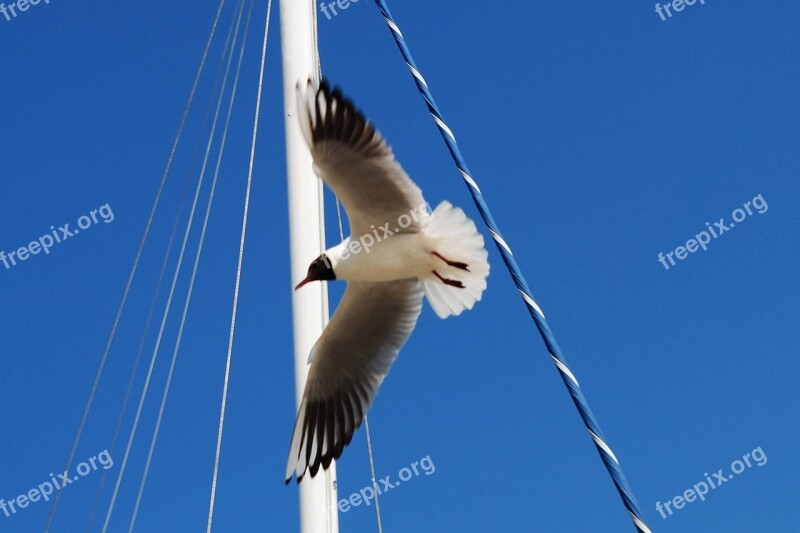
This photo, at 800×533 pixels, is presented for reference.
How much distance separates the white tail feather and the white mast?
49 centimetres

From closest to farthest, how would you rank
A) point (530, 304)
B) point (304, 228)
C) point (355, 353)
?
point (530, 304)
point (355, 353)
point (304, 228)

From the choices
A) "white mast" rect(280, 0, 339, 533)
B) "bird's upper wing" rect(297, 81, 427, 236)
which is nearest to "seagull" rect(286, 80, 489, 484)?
"bird's upper wing" rect(297, 81, 427, 236)

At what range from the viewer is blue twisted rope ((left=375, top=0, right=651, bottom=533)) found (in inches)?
72.7

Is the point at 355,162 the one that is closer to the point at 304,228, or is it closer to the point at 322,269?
the point at 322,269

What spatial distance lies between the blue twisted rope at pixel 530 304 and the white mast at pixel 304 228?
0.75 m

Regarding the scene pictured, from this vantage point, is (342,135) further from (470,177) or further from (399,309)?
(399,309)

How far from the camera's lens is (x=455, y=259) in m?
2.42

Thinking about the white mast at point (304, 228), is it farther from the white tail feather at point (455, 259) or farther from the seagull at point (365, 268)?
the white tail feather at point (455, 259)

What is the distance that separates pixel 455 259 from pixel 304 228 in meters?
0.81

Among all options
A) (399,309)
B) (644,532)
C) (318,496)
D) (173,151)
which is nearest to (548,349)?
(644,532)

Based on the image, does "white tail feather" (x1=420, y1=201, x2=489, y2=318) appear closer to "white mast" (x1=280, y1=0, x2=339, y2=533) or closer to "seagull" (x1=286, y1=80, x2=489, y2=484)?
"seagull" (x1=286, y1=80, x2=489, y2=484)

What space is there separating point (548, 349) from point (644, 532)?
376mm

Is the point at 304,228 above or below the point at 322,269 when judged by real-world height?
above
